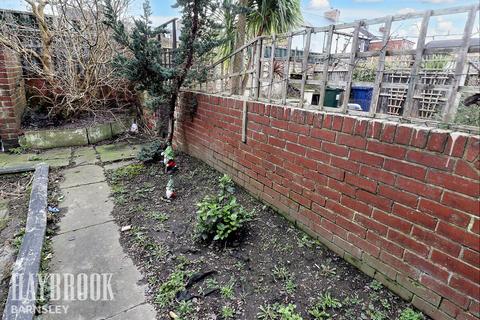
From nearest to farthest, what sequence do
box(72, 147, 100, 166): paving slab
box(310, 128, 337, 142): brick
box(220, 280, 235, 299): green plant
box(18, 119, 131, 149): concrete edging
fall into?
box(220, 280, 235, 299): green plant < box(310, 128, 337, 142): brick < box(72, 147, 100, 166): paving slab < box(18, 119, 131, 149): concrete edging

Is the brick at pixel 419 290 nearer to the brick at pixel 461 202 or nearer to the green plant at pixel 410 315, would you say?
the green plant at pixel 410 315

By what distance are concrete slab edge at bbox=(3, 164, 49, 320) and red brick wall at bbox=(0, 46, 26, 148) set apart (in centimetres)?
239

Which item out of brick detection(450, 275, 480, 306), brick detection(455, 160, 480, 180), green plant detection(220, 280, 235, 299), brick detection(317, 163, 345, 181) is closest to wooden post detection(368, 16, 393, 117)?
brick detection(317, 163, 345, 181)

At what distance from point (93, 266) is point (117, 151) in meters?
2.99

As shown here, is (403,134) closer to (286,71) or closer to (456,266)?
(456,266)

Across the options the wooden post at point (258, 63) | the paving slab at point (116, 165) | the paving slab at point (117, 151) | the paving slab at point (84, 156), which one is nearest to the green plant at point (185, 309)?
the wooden post at point (258, 63)

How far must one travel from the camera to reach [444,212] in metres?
1.41

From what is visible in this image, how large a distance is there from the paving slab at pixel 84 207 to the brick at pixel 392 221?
2.30 meters

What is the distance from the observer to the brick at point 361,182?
1728 millimetres

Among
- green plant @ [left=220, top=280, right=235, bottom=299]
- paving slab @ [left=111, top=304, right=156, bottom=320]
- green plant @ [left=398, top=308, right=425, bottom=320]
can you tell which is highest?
green plant @ [left=398, top=308, right=425, bottom=320]

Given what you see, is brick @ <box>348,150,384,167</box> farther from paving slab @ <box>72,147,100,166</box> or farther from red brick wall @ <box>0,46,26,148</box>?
red brick wall @ <box>0,46,26,148</box>

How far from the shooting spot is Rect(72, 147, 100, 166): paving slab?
4141 millimetres

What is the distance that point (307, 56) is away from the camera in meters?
2.13

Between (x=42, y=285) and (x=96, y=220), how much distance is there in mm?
853
